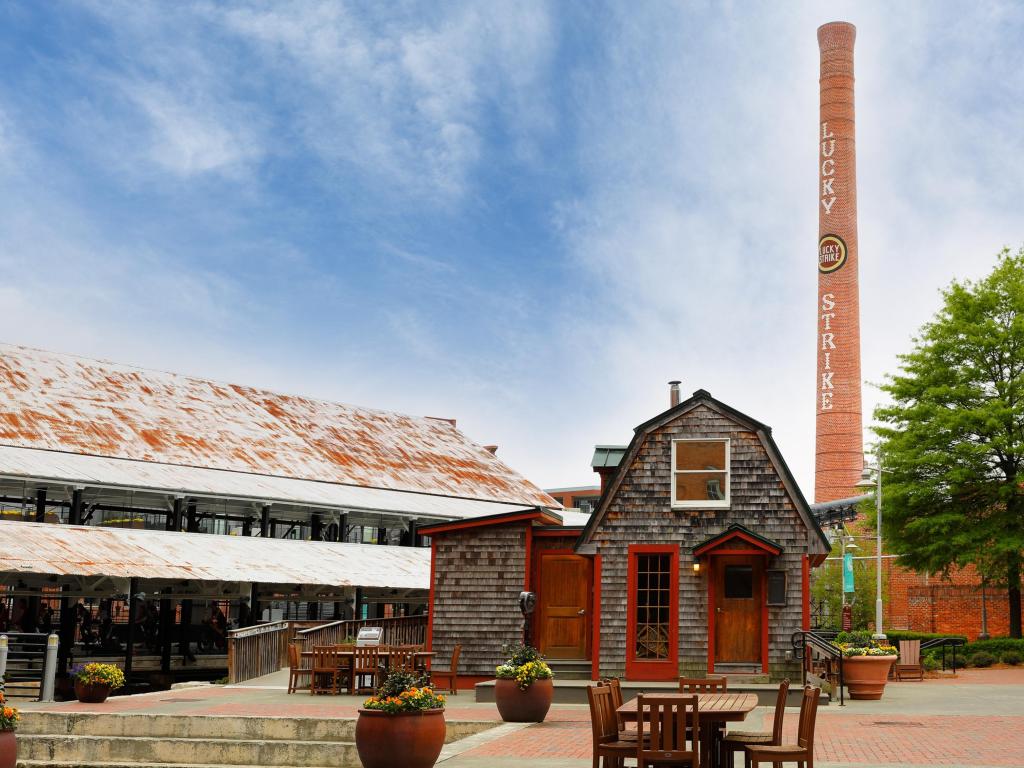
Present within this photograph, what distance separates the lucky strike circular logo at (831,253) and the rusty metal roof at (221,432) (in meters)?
21.8

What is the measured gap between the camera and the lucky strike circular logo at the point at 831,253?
56.5 meters

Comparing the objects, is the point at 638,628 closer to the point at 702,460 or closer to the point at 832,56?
the point at 702,460

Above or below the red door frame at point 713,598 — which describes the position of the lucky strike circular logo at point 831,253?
above

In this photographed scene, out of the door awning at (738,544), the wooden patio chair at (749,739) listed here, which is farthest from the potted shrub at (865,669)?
the wooden patio chair at (749,739)

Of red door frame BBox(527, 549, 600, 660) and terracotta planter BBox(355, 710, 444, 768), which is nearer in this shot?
terracotta planter BBox(355, 710, 444, 768)

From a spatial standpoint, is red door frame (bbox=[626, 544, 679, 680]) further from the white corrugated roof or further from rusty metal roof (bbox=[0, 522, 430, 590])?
rusty metal roof (bbox=[0, 522, 430, 590])

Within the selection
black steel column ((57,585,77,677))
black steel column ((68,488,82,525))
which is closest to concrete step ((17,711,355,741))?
black steel column ((57,585,77,677))

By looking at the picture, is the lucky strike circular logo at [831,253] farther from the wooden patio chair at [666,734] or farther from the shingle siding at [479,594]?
the wooden patio chair at [666,734]

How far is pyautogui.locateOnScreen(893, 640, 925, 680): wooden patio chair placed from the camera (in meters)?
25.0

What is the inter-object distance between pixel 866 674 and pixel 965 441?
1490cm

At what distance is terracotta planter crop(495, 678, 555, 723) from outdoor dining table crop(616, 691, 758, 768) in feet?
18.3

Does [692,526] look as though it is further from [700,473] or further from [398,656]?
[398,656]

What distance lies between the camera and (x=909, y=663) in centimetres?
2517

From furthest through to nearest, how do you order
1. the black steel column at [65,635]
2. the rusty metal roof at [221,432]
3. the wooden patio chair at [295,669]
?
the rusty metal roof at [221,432] → the black steel column at [65,635] → the wooden patio chair at [295,669]
